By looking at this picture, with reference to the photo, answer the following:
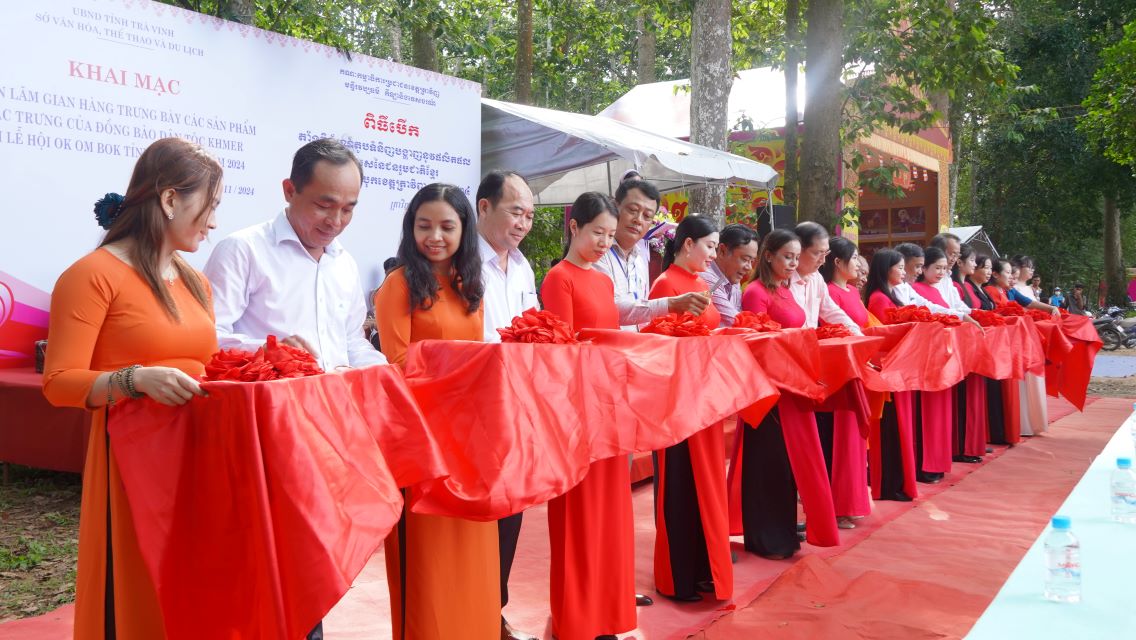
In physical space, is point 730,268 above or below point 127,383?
above

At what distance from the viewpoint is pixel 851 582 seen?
372cm

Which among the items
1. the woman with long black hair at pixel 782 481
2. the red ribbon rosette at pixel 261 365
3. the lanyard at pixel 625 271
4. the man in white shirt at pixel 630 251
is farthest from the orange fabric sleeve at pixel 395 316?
the woman with long black hair at pixel 782 481

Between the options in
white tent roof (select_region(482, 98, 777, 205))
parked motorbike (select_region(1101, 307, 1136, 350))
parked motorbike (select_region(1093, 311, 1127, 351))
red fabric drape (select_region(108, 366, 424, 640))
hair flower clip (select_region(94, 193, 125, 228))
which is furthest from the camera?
parked motorbike (select_region(1101, 307, 1136, 350))

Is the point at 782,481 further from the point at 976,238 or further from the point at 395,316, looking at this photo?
the point at 976,238

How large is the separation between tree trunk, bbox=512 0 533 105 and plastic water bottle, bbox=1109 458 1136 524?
901 cm

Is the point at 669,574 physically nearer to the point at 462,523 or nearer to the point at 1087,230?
the point at 462,523

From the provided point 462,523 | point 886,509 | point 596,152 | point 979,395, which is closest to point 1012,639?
point 462,523

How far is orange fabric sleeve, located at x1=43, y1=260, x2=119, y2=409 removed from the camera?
188 centimetres

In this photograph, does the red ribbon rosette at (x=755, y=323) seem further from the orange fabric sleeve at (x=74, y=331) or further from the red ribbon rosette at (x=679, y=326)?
the orange fabric sleeve at (x=74, y=331)

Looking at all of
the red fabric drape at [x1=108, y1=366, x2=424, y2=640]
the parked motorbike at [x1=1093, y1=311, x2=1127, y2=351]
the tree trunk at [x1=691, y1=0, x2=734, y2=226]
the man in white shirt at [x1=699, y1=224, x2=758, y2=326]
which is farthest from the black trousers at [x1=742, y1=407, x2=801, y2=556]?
the parked motorbike at [x1=1093, y1=311, x2=1127, y2=351]

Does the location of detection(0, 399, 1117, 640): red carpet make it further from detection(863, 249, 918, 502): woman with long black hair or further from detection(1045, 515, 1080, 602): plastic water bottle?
detection(1045, 515, 1080, 602): plastic water bottle

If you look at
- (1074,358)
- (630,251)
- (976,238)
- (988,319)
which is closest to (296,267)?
(630,251)

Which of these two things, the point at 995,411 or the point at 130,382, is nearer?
the point at 130,382

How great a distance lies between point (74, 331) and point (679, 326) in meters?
1.94
